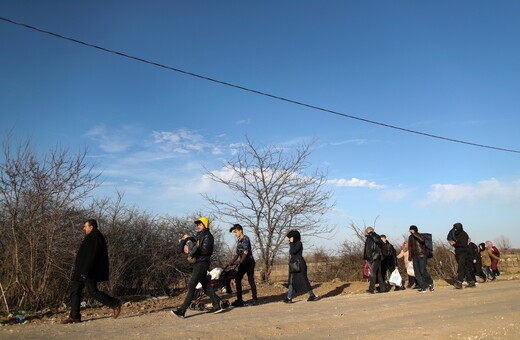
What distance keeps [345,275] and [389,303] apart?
11.8m

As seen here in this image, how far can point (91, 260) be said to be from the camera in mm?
7684

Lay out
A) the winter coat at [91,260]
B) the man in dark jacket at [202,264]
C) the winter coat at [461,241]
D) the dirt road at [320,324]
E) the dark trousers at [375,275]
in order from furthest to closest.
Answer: the winter coat at [461,241] → the dark trousers at [375,275] → the man in dark jacket at [202,264] → the winter coat at [91,260] → the dirt road at [320,324]

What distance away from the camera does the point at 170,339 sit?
5.71m

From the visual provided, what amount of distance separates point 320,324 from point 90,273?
4207 millimetres

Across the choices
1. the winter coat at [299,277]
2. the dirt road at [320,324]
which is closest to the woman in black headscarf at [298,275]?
the winter coat at [299,277]

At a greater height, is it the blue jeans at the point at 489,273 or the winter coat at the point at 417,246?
the winter coat at the point at 417,246

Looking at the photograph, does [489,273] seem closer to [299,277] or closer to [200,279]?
[299,277]

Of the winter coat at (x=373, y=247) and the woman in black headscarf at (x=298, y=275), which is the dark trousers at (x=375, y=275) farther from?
the woman in black headscarf at (x=298, y=275)

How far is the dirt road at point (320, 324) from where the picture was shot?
5.93 m

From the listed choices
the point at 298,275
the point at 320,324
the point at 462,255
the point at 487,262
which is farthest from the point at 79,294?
the point at 487,262

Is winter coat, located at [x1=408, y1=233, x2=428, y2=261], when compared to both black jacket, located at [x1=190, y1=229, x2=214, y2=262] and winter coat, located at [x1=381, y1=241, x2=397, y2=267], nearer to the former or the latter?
winter coat, located at [x1=381, y1=241, x2=397, y2=267]

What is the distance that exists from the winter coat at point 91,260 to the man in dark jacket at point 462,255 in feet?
32.8

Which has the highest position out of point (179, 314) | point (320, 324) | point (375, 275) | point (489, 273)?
point (375, 275)

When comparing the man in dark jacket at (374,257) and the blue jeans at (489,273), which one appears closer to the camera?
the man in dark jacket at (374,257)
